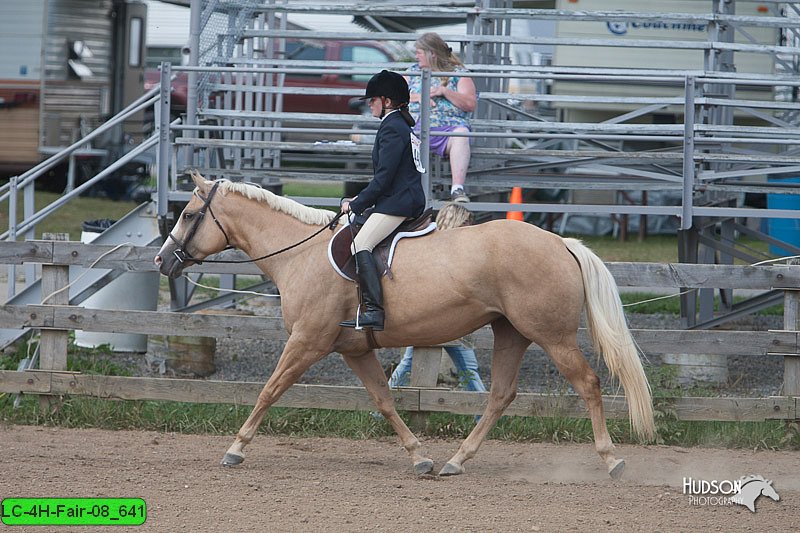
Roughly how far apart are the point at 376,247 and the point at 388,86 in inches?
40.2

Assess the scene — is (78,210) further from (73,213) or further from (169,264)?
(169,264)

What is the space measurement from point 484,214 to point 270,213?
3969 mm

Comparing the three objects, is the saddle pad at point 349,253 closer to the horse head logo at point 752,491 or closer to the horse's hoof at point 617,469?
the horse's hoof at point 617,469

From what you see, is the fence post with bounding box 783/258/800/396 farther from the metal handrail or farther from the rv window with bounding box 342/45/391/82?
the rv window with bounding box 342/45/391/82

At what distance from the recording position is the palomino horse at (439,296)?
6414 millimetres

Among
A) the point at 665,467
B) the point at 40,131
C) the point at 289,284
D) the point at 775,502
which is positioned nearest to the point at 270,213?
the point at 289,284

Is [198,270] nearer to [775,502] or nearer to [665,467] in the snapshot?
A: [665,467]

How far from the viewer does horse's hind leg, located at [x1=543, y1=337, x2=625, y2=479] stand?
6.43 metres

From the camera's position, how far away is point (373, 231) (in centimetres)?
653

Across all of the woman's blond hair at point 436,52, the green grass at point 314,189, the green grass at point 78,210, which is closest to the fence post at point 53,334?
the woman's blond hair at point 436,52

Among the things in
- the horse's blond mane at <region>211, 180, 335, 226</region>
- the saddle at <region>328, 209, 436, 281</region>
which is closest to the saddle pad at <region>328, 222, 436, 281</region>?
the saddle at <region>328, 209, 436, 281</region>

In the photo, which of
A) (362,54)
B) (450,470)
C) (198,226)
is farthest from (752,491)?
(362,54)

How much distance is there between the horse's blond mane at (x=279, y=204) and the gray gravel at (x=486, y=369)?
8.57 ft

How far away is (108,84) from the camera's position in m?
21.5
